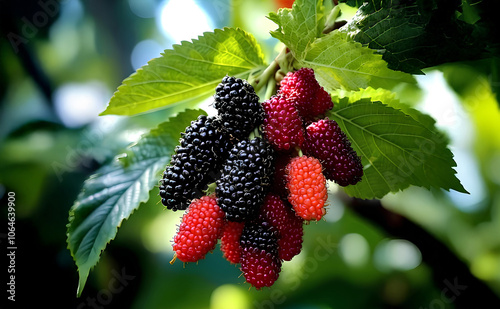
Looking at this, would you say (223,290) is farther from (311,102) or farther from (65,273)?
(311,102)

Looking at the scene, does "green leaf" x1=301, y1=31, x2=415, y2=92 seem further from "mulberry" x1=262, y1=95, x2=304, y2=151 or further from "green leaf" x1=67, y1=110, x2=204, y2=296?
"green leaf" x1=67, y1=110, x2=204, y2=296

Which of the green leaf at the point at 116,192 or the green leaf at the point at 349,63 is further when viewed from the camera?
the green leaf at the point at 116,192

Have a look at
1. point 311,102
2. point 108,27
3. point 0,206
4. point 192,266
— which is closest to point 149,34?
point 108,27

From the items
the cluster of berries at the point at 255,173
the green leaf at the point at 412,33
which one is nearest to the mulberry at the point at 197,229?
the cluster of berries at the point at 255,173

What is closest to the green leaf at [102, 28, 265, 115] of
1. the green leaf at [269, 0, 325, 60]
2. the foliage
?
the foliage

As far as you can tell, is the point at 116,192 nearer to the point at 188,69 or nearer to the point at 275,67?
the point at 188,69

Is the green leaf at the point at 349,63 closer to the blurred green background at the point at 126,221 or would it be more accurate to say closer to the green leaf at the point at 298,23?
the green leaf at the point at 298,23
